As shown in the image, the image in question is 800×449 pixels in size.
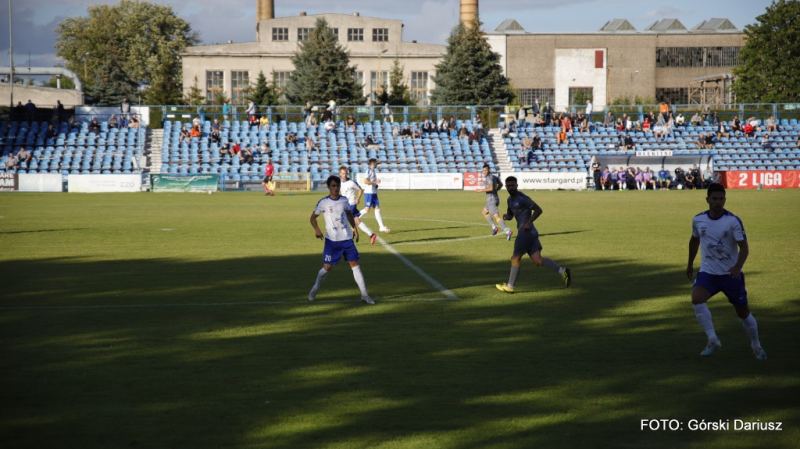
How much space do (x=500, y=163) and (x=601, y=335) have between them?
45075mm

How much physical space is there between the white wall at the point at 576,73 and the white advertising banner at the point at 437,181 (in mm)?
42263

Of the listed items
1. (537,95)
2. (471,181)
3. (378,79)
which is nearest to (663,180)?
(471,181)

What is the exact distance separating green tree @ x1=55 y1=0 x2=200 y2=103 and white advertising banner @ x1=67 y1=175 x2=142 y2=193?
56797 millimetres

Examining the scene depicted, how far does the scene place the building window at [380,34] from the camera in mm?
89188

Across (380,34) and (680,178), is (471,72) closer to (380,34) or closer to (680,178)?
(380,34)

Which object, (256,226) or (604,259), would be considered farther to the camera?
(256,226)

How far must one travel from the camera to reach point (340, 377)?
7.88m

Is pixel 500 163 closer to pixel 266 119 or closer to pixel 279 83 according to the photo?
pixel 266 119

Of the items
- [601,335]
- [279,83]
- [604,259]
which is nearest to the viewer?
[601,335]

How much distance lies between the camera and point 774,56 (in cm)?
7950

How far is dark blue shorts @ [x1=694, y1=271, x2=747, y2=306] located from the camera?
27.9ft

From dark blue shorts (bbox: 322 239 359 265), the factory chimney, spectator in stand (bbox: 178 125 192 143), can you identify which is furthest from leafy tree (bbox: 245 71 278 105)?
dark blue shorts (bbox: 322 239 359 265)

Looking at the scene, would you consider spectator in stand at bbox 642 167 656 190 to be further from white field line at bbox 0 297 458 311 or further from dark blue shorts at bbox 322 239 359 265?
dark blue shorts at bbox 322 239 359 265

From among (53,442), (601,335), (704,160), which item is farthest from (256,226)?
(704,160)
